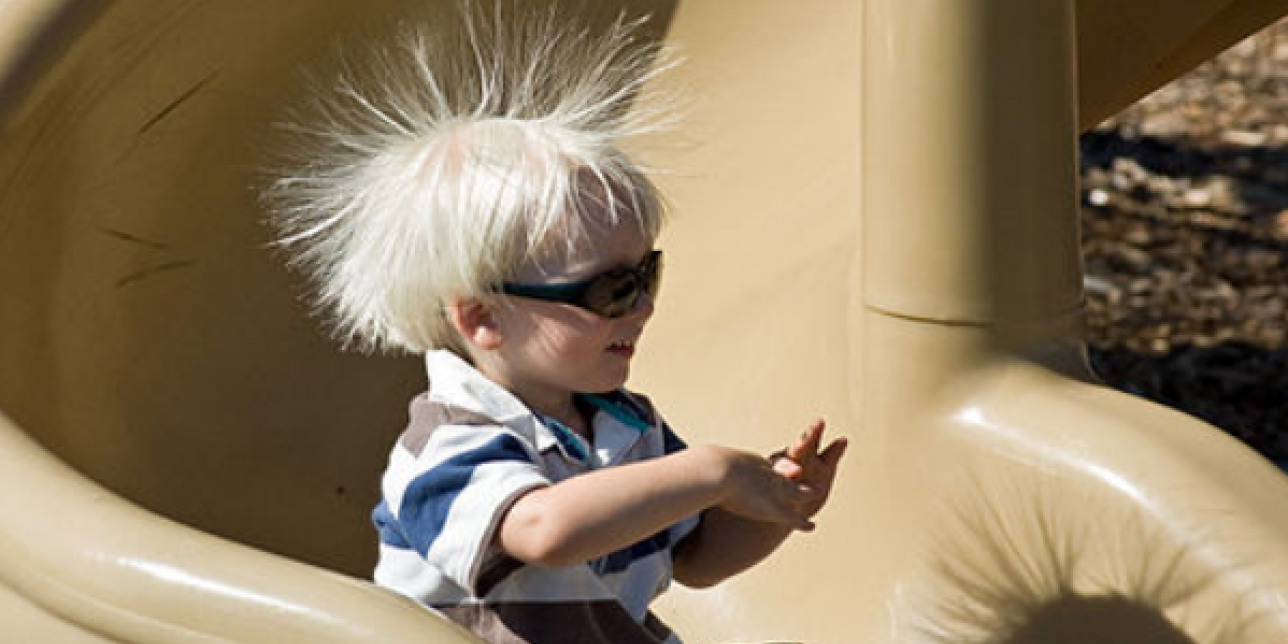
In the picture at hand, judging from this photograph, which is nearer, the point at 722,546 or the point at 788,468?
the point at 788,468

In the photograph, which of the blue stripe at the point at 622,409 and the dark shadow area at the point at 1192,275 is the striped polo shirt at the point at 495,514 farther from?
the dark shadow area at the point at 1192,275

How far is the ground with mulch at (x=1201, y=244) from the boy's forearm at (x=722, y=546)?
161 cm

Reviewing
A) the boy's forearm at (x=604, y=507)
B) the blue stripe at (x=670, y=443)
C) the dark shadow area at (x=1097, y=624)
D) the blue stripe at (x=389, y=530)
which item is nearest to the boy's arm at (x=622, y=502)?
the boy's forearm at (x=604, y=507)

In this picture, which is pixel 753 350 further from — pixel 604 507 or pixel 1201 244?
pixel 1201 244

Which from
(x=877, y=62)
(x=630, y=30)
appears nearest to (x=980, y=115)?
(x=877, y=62)

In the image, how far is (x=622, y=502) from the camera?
5.23 ft

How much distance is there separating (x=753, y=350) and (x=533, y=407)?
74cm

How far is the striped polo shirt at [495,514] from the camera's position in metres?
1.61

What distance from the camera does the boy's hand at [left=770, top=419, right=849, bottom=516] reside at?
5.46 feet

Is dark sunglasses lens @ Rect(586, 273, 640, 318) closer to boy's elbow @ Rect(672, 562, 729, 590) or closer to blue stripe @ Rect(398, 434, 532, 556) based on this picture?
blue stripe @ Rect(398, 434, 532, 556)

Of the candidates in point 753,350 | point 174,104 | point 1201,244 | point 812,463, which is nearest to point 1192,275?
point 1201,244

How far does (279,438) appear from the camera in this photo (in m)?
2.52

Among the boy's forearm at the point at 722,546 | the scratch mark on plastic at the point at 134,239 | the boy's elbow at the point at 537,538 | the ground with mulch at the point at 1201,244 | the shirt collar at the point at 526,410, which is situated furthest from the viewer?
the ground with mulch at the point at 1201,244

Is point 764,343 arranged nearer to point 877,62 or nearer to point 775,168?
point 775,168
